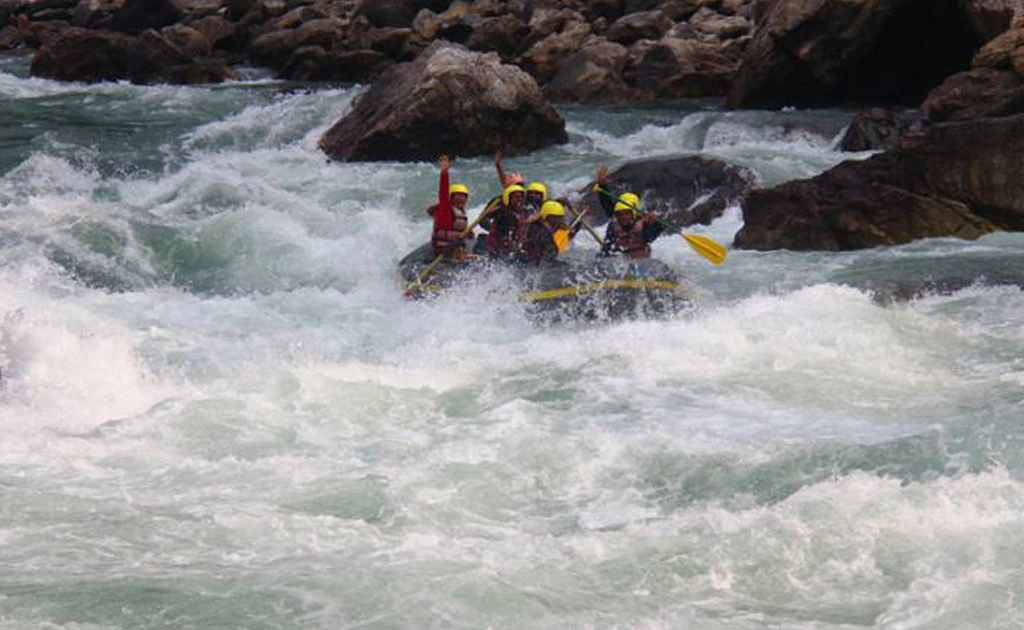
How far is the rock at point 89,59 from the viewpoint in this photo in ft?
70.0

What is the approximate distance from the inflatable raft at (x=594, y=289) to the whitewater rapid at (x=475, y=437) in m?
0.16

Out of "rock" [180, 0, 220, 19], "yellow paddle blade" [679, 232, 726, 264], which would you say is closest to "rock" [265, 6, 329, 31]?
"rock" [180, 0, 220, 19]

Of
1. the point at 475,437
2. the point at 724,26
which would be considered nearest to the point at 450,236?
the point at 475,437

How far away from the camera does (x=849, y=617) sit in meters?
5.33

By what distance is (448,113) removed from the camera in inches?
609

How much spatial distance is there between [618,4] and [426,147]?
8.63 meters

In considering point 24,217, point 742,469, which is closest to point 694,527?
point 742,469

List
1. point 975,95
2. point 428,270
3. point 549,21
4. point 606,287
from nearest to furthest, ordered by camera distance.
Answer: point 606,287 → point 428,270 → point 975,95 → point 549,21

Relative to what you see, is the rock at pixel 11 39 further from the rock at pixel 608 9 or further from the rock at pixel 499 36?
the rock at pixel 608 9

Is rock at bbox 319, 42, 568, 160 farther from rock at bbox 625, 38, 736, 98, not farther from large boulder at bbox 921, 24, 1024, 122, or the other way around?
large boulder at bbox 921, 24, 1024, 122

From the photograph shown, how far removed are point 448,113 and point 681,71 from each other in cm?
505

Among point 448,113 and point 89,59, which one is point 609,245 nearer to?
point 448,113

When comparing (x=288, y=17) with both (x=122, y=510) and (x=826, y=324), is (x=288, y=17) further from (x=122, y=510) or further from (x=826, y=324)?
(x=122, y=510)

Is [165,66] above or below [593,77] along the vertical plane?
below
